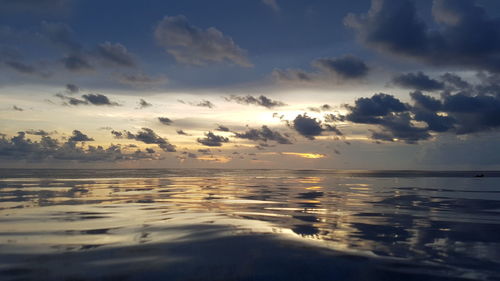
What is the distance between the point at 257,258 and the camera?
12.3 metres

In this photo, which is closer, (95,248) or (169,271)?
(169,271)

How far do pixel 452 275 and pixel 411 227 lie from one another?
8567 mm

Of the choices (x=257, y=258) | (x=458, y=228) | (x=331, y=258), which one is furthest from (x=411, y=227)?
(x=257, y=258)

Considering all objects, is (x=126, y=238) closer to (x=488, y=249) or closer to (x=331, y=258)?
(x=331, y=258)

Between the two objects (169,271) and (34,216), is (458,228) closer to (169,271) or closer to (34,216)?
(169,271)

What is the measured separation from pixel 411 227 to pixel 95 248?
15022 mm

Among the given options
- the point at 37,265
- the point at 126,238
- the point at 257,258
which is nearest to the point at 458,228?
the point at 257,258

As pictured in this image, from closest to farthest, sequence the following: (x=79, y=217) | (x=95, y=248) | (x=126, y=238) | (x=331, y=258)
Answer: (x=331, y=258)
(x=95, y=248)
(x=126, y=238)
(x=79, y=217)

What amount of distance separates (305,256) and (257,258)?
1.70 m

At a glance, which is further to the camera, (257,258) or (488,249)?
(488,249)

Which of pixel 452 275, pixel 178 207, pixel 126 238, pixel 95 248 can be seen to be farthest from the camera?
pixel 178 207

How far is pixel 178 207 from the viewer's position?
26234 millimetres

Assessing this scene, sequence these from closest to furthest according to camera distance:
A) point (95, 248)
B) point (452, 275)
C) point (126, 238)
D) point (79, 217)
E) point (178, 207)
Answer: point (452, 275), point (95, 248), point (126, 238), point (79, 217), point (178, 207)

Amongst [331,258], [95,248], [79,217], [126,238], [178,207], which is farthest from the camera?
[178,207]
